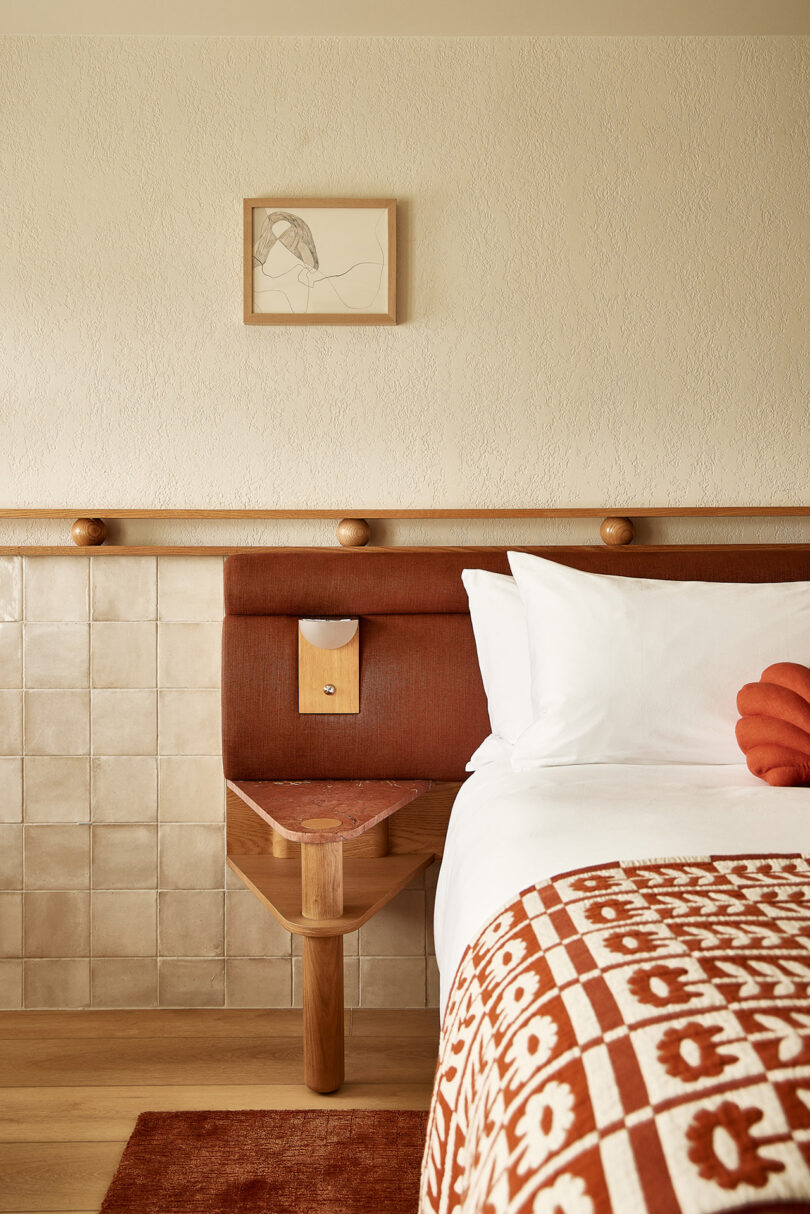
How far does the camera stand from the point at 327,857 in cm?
166

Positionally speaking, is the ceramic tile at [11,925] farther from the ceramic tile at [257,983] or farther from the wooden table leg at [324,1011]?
the wooden table leg at [324,1011]

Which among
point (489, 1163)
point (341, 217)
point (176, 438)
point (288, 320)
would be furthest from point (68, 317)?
point (489, 1163)

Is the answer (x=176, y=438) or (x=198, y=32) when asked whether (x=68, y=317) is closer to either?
(x=176, y=438)

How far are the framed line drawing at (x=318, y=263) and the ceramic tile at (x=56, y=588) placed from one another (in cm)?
75

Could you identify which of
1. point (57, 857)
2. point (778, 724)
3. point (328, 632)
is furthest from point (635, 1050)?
point (57, 857)

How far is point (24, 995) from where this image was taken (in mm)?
2137

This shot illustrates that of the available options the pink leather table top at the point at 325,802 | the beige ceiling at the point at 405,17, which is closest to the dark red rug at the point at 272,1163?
the pink leather table top at the point at 325,802

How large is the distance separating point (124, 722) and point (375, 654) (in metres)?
0.65

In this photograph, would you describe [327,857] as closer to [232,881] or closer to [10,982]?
[232,881]

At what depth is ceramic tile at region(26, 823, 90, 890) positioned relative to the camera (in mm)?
2139

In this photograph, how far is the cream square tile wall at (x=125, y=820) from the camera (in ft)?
7.00

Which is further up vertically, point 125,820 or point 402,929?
point 125,820

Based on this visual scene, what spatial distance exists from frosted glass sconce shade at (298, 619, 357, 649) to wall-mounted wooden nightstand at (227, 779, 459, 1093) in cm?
33

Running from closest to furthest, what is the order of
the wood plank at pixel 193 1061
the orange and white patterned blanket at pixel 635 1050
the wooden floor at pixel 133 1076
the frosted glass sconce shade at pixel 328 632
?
the orange and white patterned blanket at pixel 635 1050, the wooden floor at pixel 133 1076, the wood plank at pixel 193 1061, the frosted glass sconce shade at pixel 328 632
